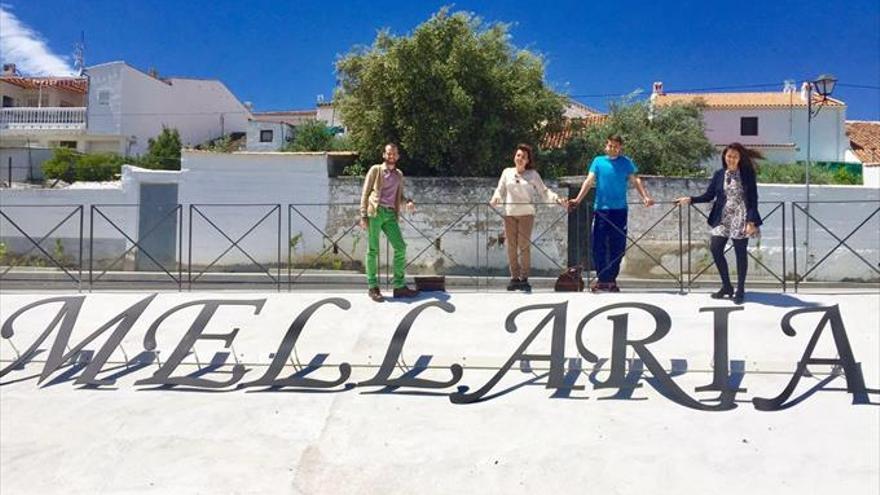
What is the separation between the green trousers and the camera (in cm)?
664

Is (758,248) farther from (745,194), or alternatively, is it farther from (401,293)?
(401,293)

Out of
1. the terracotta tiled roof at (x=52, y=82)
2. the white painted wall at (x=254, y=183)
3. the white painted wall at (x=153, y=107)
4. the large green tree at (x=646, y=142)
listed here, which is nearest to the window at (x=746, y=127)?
the large green tree at (x=646, y=142)

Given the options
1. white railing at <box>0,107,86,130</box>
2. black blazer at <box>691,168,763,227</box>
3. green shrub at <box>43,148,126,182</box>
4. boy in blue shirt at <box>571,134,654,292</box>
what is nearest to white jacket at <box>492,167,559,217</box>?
boy in blue shirt at <box>571,134,654,292</box>

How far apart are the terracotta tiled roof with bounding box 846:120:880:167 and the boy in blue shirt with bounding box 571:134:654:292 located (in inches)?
1099

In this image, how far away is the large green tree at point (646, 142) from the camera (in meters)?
16.8

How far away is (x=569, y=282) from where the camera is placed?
23.2ft

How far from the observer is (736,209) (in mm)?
6121

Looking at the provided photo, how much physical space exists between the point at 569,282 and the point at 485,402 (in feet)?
8.37

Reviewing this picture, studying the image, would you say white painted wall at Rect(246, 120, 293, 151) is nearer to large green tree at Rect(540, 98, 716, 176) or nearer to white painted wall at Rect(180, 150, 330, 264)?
white painted wall at Rect(180, 150, 330, 264)

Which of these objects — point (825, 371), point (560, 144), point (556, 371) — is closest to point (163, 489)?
point (556, 371)

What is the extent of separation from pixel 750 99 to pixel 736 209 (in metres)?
30.0

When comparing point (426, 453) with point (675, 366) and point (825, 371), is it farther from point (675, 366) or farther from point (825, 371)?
point (825, 371)

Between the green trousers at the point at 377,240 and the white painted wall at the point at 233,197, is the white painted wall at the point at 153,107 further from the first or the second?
the green trousers at the point at 377,240

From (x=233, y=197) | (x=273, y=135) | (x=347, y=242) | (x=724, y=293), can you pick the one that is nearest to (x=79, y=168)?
(x=233, y=197)
